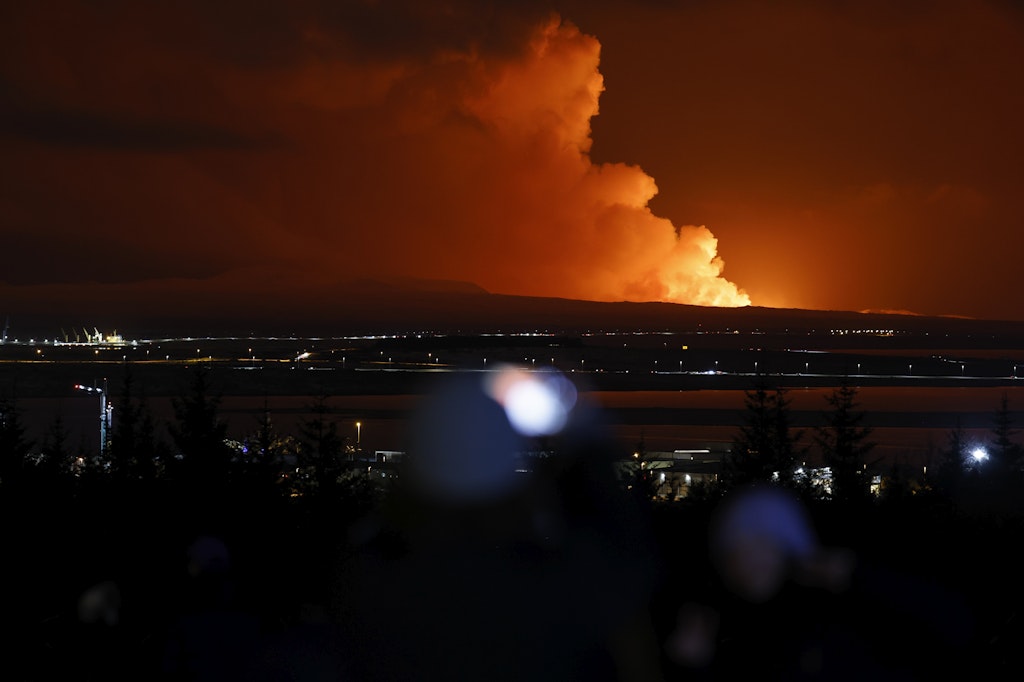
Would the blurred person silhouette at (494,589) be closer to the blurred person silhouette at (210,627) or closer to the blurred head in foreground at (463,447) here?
the blurred head in foreground at (463,447)

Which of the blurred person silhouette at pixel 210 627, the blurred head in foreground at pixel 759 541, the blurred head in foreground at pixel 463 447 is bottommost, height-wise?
the blurred person silhouette at pixel 210 627

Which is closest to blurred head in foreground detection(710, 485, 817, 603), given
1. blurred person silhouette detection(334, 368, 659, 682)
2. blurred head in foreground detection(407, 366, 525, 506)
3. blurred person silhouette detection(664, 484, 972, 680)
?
blurred person silhouette detection(664, 484, 972, 680)

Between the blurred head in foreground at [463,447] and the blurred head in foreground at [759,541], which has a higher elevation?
the blurred head in foreground at [463,447]

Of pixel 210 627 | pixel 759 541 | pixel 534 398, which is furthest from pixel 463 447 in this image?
pixel 210 627

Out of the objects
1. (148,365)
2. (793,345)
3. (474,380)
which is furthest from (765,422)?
(793,345)

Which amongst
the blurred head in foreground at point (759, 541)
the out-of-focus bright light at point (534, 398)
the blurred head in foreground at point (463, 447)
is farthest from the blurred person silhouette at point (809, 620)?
the out-of-focus bright light at point (534, 398)

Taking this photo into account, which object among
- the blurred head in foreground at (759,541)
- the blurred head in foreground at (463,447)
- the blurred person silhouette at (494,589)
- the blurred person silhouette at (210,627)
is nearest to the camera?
the blurred person silhouette at (210,627)

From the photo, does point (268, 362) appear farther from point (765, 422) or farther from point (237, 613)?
point (237, 613)

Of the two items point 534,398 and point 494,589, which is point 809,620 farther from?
point 534,398
